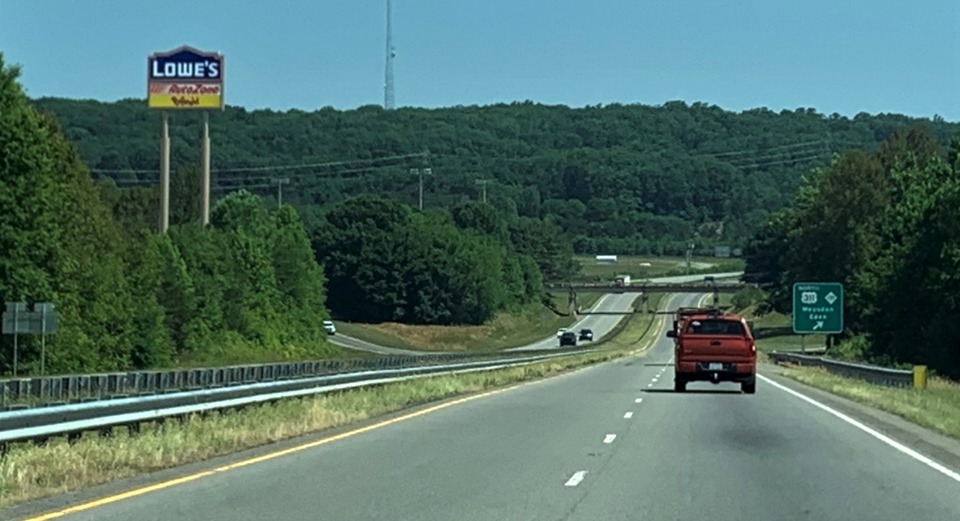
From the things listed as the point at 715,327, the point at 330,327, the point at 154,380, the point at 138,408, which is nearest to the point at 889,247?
the point at 330,327

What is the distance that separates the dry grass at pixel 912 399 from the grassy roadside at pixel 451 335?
260ft

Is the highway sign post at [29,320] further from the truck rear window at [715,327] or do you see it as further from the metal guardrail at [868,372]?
the metal guardrail at [868,372]

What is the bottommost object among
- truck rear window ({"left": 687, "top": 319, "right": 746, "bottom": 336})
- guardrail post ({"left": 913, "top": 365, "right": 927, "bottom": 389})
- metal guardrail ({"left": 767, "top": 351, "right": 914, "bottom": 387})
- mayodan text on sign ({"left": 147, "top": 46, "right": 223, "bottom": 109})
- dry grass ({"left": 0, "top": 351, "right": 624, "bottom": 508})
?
metal guardrail ({"left": 767, "top": 351, "right": 914, "bottom": 387})

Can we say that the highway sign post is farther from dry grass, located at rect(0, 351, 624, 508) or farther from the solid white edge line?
the solid white edge line

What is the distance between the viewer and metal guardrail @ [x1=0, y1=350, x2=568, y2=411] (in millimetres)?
31938

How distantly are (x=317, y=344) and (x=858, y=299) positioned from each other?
3792cm

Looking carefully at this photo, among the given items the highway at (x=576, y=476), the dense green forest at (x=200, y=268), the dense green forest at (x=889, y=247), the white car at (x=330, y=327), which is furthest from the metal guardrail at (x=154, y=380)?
the white car at (x=330, y=327)

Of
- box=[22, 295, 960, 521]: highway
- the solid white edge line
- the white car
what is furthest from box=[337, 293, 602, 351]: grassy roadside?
box=[22, 295, 960, 521]: highway

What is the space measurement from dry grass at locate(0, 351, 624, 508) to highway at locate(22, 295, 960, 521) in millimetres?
980

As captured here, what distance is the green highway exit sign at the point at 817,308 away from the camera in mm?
73188

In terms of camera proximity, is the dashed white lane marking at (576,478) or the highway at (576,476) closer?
the highway at (576,476)

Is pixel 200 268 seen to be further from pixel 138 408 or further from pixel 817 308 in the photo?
pixel 138 408

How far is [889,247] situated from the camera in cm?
9800

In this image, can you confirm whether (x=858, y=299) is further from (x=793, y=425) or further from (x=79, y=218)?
(x=793, y=425)
